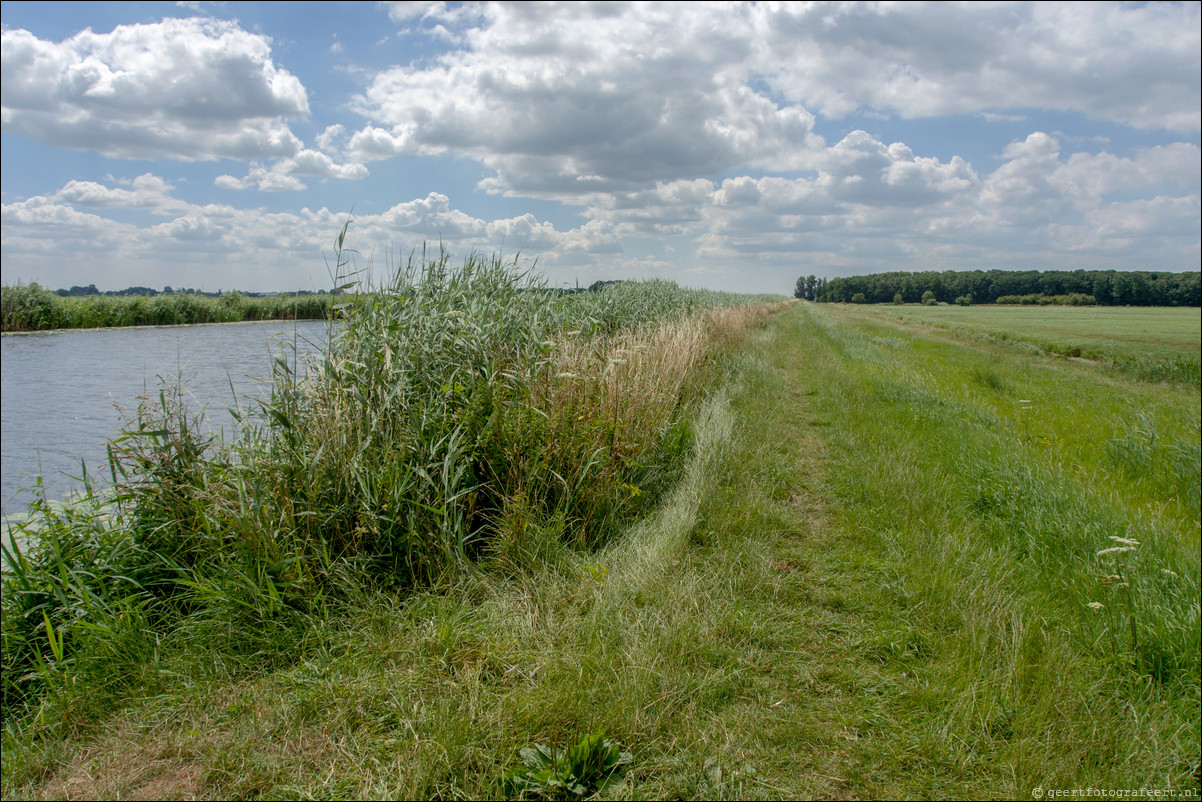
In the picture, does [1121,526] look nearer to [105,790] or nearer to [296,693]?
[296,693]

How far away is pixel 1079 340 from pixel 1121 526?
81.0 ft

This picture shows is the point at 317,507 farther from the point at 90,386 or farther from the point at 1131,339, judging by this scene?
the point at 1131,339

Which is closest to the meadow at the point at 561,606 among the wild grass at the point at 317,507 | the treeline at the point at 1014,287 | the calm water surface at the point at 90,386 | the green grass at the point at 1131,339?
the wild grass at the point at 317,507

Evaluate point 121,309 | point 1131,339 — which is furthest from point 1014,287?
point 121,309

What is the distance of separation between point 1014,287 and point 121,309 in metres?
71.6

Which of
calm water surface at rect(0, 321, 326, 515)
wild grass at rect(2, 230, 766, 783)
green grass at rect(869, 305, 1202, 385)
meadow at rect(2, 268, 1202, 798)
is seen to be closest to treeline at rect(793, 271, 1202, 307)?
green grass at rect(869, 305, 1202, 385)

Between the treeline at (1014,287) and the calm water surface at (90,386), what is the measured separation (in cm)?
1235

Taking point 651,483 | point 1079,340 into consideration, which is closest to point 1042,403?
point 651,483

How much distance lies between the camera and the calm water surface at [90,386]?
4.54 m

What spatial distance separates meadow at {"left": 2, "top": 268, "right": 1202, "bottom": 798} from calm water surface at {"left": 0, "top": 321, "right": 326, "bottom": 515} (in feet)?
1.92

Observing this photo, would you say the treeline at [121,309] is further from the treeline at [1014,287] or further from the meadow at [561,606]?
the treeline at [1014,287]

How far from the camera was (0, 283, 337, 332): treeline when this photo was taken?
66.0 feet

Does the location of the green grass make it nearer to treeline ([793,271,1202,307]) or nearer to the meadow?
treeline ([793,271,1202,307])

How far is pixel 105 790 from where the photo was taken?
6.55 ft
